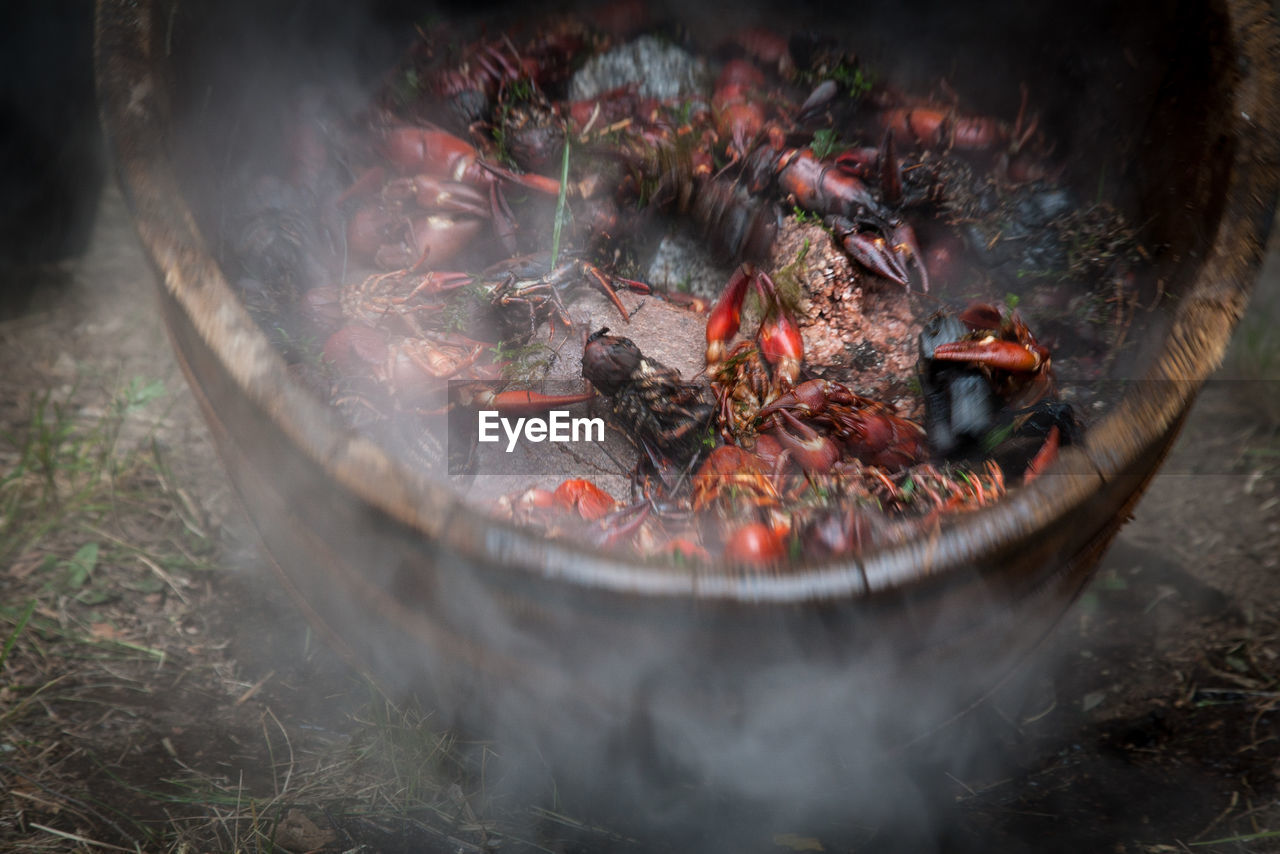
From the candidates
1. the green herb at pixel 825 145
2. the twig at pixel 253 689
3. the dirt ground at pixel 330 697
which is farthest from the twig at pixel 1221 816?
the twig at pixel 253 689

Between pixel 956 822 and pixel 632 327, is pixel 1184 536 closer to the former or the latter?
pixel 956 822

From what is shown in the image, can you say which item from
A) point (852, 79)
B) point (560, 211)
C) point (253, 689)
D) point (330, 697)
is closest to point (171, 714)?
point (253, 689)

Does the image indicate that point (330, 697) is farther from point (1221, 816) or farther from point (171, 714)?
point (1221, 816)

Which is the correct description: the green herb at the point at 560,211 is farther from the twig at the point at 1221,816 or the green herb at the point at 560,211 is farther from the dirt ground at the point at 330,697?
the twig at the point at 1221,816

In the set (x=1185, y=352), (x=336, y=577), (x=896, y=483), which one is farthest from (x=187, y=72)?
(x=1185, y=352)

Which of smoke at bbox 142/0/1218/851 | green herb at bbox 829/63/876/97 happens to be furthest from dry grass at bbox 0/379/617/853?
green herb at bbox 829/63/876/97
